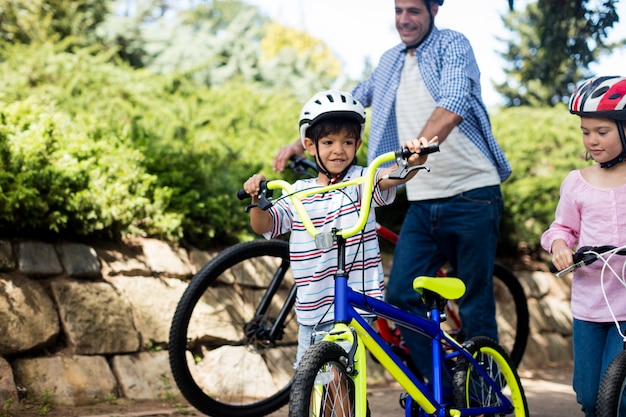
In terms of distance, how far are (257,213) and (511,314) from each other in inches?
180

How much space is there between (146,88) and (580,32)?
5311 mm

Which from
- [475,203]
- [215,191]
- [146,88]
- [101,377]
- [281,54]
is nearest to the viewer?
[475,203]

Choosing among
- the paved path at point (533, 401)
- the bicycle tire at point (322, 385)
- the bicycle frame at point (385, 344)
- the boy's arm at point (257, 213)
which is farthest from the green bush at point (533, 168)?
the bicycle tire at point (322, 385)

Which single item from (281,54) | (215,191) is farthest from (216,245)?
(281,54)

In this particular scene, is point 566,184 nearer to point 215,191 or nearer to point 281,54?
point 215,191

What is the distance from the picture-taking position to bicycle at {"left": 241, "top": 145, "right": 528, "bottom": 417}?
2.58 metres

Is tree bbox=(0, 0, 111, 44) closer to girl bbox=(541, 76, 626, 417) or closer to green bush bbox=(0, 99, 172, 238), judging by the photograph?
green bush bbox=(0, 99, 172, 238)

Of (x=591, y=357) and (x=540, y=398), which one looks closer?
(x=591, y=357)

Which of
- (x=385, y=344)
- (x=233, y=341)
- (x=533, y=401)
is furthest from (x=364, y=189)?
(x=533, y=401)

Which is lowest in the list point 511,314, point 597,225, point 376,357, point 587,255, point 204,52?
point 511,314

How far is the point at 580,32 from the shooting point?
5.04 meters

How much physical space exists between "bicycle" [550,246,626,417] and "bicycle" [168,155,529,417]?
1.46 m

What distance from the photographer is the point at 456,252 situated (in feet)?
14.1

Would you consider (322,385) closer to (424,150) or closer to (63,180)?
(424,150)
